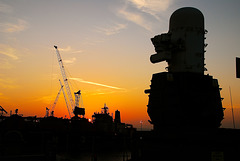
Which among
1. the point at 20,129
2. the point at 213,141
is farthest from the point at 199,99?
the point at 20,129

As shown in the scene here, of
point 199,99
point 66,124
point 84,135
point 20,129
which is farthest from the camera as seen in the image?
point 66,124

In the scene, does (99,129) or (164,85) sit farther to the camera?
(99,129)

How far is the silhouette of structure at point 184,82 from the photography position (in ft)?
87.9

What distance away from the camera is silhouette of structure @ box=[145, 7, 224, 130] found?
26.8 m

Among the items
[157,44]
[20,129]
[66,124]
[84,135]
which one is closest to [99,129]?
[66,124]

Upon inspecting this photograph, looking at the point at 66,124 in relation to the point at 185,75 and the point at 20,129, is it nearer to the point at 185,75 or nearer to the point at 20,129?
the point at 20,129

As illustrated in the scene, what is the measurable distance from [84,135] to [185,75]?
7475cm

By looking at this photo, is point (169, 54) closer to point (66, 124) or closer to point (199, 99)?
point (199, 99)

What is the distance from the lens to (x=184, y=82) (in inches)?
1086

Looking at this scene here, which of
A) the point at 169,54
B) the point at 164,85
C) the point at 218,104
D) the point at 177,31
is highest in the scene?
the point at 177,31

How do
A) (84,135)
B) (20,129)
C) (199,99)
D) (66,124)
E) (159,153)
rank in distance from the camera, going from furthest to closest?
(66,124)
(84,135)
(20,129)
(199,99)
(159,153)

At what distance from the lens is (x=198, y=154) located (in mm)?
21797

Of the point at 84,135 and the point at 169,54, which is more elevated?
the point at 169,54

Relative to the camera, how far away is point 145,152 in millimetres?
24953
